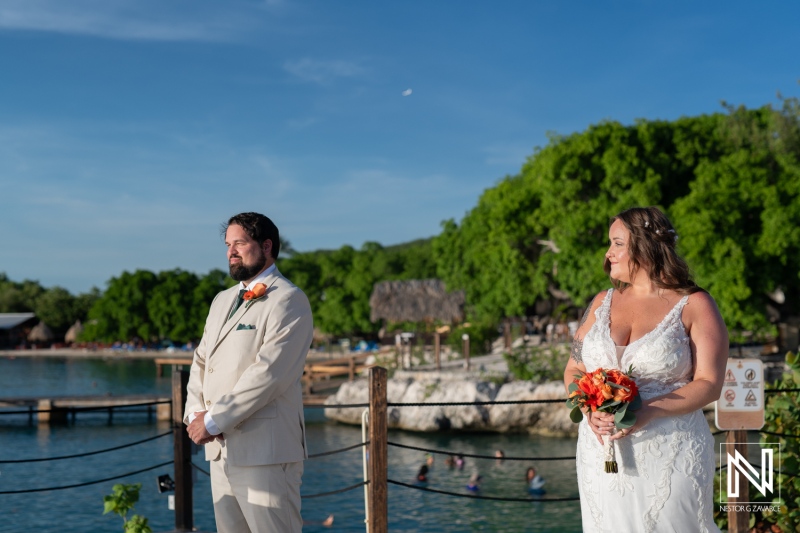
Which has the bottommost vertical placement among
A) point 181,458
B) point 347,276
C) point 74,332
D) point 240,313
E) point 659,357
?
point 181,458

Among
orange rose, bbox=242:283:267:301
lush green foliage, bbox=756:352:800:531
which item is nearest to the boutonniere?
orange rose, bbox=242:283:267:301

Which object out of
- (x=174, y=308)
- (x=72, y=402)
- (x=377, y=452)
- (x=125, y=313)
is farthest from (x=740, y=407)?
(x=125, y=313)

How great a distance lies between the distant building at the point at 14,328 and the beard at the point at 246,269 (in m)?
95.1

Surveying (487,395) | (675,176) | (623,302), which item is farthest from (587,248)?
(623,302)

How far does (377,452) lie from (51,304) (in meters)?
96.9

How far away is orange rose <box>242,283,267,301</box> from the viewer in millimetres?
3879

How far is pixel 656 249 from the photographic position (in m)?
3.42

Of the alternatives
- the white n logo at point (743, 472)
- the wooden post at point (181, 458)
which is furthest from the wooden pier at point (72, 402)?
the white n logo at point (743, 472)

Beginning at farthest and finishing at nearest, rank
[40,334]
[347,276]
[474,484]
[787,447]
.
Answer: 1. [40,334]
2. [347,276]
3. [474,484]
4. [787,447]

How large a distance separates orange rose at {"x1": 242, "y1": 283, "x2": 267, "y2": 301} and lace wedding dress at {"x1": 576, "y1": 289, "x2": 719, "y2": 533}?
1.50 m

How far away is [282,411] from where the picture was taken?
12.7ft

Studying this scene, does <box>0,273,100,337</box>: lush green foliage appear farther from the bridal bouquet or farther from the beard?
the bridal bouquet

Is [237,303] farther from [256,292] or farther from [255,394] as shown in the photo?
[255,394]

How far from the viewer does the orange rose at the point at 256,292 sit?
153 inches
